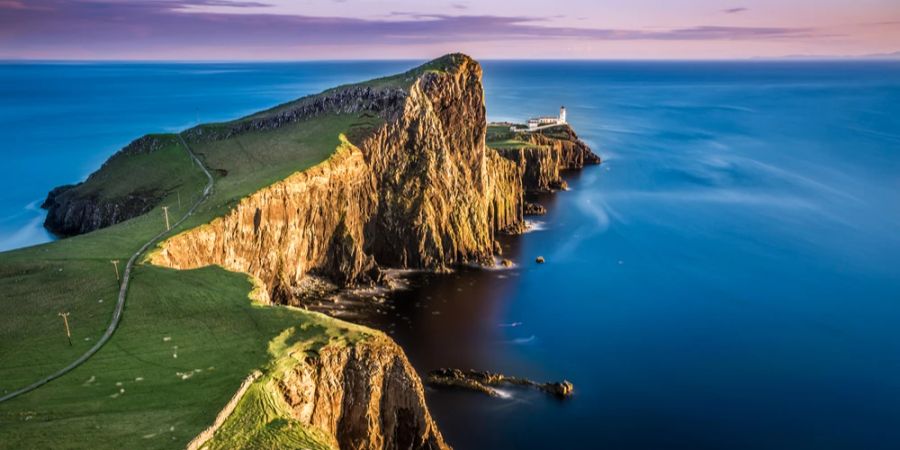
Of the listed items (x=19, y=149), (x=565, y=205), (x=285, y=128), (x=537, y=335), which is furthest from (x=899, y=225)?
(x=19, y=149)

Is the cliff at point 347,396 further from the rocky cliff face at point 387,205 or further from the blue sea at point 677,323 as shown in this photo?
the rocky cliff face at point 387,205

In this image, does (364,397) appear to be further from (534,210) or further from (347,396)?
(534,210)

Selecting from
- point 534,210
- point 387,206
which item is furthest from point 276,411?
point 534,210

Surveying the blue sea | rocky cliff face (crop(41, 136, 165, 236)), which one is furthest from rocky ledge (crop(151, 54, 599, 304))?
rocky cliff face (crop(41, 136, 165, 236))

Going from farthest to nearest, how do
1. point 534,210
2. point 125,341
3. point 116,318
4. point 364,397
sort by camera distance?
point 534,210 → point 116,318 → point 125,341 → point 364,397

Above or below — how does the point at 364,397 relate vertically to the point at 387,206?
below

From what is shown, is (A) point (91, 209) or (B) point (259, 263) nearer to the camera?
(B) point (259, 263)

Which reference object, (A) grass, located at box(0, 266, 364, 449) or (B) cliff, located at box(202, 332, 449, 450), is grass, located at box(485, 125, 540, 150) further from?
(B) cliff, located at box(202, 332, 449, 450)
